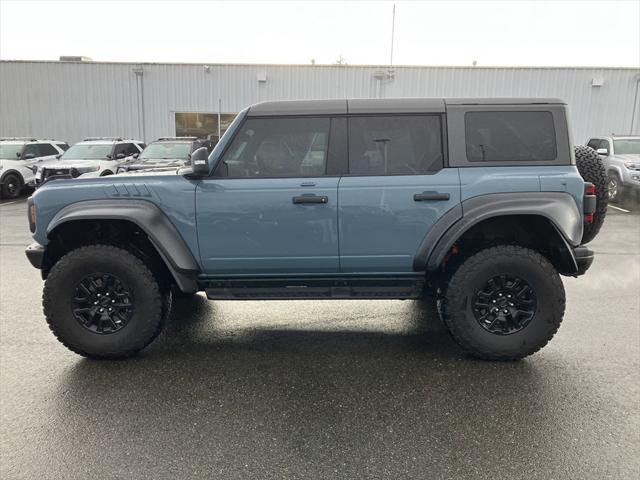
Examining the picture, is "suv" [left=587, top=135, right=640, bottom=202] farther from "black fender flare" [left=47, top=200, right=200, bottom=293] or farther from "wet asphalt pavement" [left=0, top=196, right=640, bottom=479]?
"black fender flare" [left=47, top=200, right=200, bottom=293]

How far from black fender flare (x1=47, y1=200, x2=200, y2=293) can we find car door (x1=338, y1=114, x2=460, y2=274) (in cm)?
124

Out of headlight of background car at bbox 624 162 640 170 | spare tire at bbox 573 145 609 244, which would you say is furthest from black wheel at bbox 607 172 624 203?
spare tire at bbox 573 145 609 244

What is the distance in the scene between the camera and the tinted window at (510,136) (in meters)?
3.85

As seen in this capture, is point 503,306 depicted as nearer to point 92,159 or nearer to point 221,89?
point 92,159

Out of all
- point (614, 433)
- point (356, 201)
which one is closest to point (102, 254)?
point (356, 201)

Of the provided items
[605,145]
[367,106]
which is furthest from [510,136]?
[605,145]

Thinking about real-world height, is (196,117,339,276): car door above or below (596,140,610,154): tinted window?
below

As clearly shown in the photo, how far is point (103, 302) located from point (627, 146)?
14333 millimetres

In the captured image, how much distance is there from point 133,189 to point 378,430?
2521 mm

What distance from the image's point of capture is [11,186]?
1410 centimetres

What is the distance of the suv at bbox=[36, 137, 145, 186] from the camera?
1311cm

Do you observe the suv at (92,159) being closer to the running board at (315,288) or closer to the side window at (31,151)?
the side window at (31,151)

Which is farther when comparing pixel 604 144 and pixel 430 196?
pixel 604 144

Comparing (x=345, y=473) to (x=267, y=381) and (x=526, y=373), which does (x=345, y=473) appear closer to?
(x=267, y=381)
